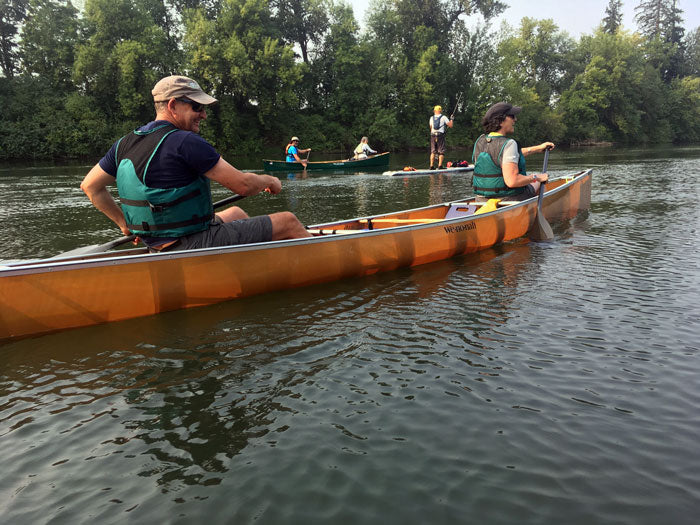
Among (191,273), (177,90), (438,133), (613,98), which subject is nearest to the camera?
(177,90)

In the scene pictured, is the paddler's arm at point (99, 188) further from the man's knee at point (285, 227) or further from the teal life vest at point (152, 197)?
the man's knee at point (285, 227)

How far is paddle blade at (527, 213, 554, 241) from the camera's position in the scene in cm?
796

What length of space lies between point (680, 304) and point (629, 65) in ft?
198

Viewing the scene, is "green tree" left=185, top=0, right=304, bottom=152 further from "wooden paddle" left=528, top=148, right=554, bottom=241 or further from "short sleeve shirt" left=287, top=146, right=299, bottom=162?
"wooden paddle" left=528, top=148, right=554, bottom=241

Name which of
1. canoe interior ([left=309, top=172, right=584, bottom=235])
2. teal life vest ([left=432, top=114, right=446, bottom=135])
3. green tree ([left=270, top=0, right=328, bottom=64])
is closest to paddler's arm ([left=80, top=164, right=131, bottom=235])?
canoe interior ([left=309, top=172, right=584, bottom=235])

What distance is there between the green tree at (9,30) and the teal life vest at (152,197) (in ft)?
138

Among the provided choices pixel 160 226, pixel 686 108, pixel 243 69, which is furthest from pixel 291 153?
pixel 686 108

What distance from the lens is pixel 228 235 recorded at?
490 centimetres

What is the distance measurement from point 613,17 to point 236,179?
74.3 meters

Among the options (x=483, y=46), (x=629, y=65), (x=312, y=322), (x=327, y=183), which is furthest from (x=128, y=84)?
(x=629, y=65)

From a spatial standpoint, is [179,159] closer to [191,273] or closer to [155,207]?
[155,207]

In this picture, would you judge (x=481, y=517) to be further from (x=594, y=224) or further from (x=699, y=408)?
(x=594, y=224)

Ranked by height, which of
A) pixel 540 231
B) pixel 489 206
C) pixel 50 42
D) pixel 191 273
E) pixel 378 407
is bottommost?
pixel 378 407

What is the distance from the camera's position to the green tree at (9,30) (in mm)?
37688
